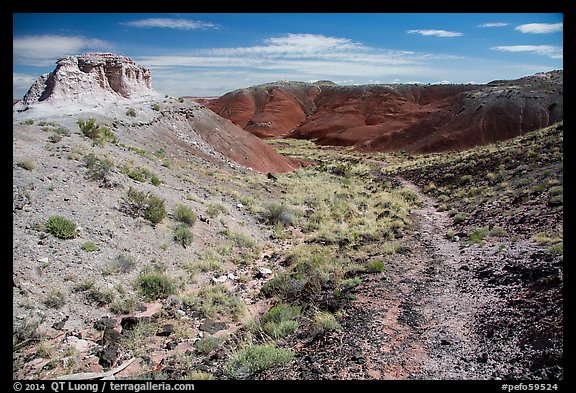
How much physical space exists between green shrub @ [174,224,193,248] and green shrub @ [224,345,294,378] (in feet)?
18.6

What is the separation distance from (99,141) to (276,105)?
3136 inches

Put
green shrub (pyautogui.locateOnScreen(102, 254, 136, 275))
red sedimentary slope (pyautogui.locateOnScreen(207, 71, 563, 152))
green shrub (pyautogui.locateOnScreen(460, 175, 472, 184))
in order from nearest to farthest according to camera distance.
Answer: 1. green shrub (pyautogui.locateOnScreen(102, 254, 136, 275))
2. green shrub (pyautogui.locateOnScreen(460, 175, 472, 184))
3. red sedimentary slope (pyautogui.locateOnScreen(207, 71, 563, 152))

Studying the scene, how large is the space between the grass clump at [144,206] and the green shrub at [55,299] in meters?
4.09

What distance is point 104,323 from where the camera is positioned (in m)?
7.02

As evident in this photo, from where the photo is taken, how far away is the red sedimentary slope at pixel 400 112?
4741 cm

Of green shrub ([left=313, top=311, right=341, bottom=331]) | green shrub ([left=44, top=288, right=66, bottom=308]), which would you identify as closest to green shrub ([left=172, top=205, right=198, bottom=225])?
green shrub ([left=44, top=288, right=66, bottom=308])

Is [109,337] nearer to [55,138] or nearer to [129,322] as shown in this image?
[129,322]

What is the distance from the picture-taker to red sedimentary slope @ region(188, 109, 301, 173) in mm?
28625

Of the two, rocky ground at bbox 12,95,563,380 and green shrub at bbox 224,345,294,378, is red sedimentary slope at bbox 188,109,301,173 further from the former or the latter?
green shrub at bbox 224,345,294,378

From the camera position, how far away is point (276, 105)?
9338 centimetres
